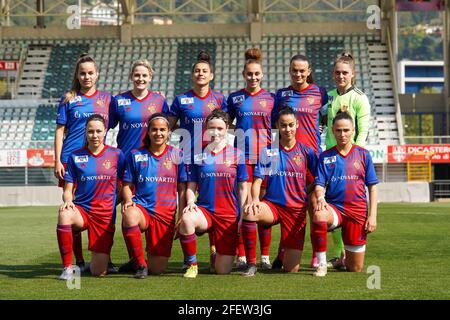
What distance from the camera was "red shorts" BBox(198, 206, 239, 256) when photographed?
8211mm

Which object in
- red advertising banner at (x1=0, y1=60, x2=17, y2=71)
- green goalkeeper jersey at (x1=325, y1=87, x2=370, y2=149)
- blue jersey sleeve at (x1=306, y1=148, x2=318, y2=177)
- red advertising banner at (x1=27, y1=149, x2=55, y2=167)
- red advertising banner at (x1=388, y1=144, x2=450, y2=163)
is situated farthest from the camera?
red advertising banner at (x1=0, y1=60, x2=17, y2=71)

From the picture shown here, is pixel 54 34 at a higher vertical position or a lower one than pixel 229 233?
higher

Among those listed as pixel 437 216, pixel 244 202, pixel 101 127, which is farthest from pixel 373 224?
pixel 437 216

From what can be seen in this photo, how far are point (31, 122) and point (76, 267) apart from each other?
2320cm

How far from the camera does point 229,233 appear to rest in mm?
8242

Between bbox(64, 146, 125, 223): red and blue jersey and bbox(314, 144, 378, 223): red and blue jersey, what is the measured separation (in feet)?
5.56

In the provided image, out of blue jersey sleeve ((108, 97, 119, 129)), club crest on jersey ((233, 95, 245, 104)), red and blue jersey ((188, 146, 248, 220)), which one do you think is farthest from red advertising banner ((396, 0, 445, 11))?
red and blue jersey ((188, 146, 248, 220))

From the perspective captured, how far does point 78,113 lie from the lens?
880cm

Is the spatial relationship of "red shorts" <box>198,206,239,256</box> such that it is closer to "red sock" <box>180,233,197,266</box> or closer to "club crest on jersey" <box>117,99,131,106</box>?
"red sock" <box>180,233,197,266</box>

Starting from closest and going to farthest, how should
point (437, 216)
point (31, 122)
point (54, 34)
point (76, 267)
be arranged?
1. point (76, 267)
2. point (437, 216)
3. point (31, 122)
4. point (54, 34)

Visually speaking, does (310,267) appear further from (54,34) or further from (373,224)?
(54,34)

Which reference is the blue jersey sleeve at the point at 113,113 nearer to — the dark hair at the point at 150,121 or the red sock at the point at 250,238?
the dark hair at the point at 150,121
